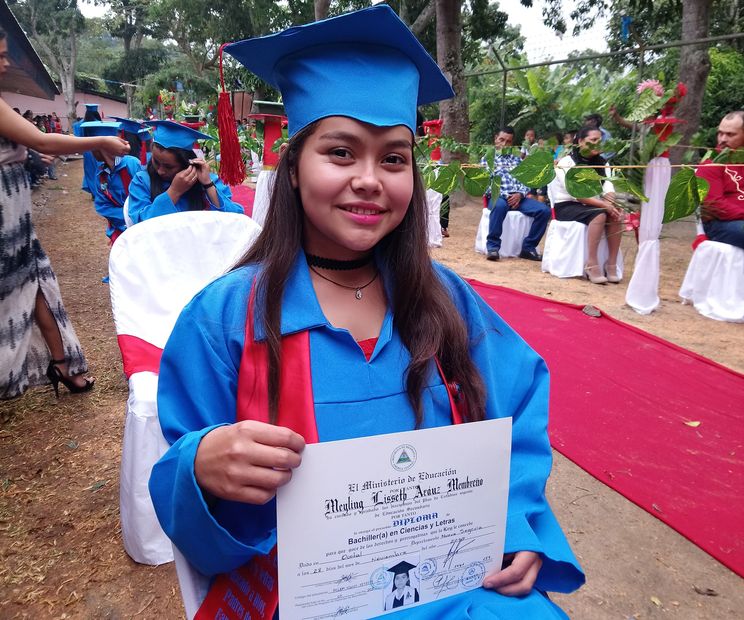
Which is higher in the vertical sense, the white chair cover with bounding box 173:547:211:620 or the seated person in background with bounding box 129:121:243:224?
the seated person in background with bounding box 129:121:243:224

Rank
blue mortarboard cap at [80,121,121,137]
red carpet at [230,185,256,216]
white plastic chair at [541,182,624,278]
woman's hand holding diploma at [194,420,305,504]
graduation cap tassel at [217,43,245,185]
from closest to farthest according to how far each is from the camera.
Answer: woman's hand holding diploma at [194,420,305,504] < graduation cap tassel at [217,43,245,185] < blue mortarboard cap at [80,121,121,137] < white plastic chair at [541,182,624,278] < red carpet at [230,185,256,216]

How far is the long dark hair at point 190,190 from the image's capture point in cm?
355

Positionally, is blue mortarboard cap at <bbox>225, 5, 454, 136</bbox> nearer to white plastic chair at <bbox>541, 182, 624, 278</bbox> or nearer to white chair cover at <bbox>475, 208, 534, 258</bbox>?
white plastic chair at <bbox>541, 182, 624, 278</bbox>

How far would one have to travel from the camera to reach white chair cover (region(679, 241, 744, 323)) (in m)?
4.75

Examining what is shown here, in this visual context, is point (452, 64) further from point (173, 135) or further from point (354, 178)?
point (354, 178)

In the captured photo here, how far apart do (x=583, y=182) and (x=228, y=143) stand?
2.01m

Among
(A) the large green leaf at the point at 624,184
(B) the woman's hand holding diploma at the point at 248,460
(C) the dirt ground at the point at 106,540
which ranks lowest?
(C) the dirt ground at the point at 106,540

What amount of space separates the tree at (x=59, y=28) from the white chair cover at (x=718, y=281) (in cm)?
3629

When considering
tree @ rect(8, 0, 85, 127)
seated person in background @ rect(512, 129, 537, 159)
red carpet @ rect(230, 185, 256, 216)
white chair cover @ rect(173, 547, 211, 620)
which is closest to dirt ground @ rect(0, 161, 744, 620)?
white chair cover @ rect(173, 547, 211, 620)

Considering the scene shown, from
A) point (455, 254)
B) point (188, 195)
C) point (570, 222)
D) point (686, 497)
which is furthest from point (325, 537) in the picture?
point (455, 254)

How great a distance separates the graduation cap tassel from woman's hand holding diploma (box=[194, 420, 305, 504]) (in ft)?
6.46

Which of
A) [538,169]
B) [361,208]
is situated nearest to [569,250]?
[538,169]

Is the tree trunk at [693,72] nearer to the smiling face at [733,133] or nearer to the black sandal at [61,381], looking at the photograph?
the smiling face at [733,133]

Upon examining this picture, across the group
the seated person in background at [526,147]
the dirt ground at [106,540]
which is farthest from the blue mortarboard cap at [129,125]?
the seated person in background at [526,147]
